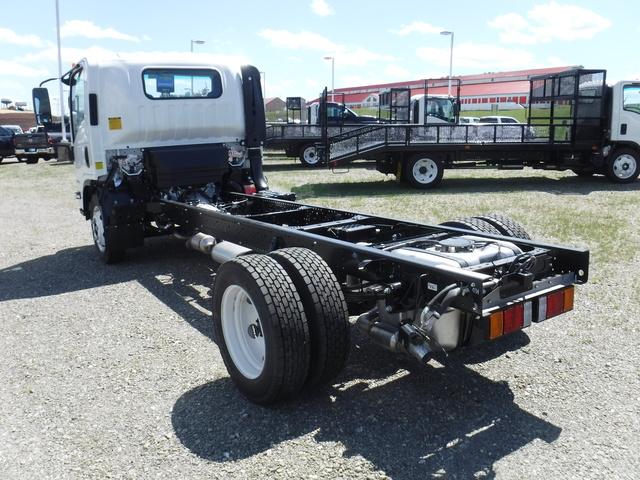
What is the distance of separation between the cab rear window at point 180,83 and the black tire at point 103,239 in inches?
59.8

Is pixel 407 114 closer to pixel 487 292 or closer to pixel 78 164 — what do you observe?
pixel 78 164

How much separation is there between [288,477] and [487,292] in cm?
140

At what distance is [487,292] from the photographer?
3197 millimetres

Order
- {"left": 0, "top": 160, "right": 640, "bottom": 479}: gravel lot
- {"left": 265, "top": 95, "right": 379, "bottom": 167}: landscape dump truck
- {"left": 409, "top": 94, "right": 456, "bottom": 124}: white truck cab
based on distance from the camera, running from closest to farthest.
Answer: {"left": 0, "top": 160, "right": 640, "bottom": 479}: gravel lot, {"left": 265, "top": 95, "right": 379, "bottom": 167}: landscape dump truck, {"left": 409, "top": 94, "right": 456, "bottom": 124}: white truck cab

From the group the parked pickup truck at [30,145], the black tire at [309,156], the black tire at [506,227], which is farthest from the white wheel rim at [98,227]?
the parked pickup truck at [30,145]

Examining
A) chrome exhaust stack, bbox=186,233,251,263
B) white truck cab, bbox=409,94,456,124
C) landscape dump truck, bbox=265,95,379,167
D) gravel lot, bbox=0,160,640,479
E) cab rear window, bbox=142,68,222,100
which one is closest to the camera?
gravel lot, bbox=0,160,640,479

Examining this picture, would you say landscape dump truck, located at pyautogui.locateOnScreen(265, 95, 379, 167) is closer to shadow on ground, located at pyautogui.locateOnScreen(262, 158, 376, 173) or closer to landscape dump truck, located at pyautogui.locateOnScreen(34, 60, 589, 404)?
shadow on ground, located at pyautogui.locateOnScreen(262, 158, 376, 173)

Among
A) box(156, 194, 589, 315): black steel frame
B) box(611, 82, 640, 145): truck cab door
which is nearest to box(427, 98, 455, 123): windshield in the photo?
box(611, 82, 640, 145): truck cab door

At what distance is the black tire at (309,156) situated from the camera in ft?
67.7

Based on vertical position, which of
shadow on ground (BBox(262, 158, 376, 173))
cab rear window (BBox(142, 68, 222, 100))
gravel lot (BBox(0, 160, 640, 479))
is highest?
cab rear window (BBox(142, 68, 222, 100))

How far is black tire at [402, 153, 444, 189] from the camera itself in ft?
47.4

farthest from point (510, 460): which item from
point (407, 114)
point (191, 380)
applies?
point (407, 114)

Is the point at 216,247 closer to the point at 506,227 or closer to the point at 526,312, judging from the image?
the point at 506,227

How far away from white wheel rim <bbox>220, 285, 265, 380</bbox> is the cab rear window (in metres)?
4.15
